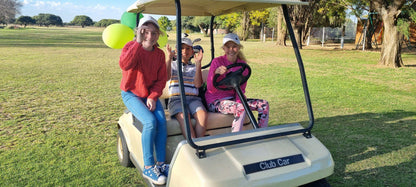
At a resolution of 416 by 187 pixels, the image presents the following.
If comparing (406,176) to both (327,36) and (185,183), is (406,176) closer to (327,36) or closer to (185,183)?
(185,183)

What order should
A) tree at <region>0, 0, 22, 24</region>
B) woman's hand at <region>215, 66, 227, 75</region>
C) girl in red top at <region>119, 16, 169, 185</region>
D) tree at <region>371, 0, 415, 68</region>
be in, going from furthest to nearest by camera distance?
tree at <region>0, 0, 22, 24</region>, tree at <region>371, 0, 415, 68</region>, woman's hand at <region>215, 66, 227, 75</region>, girl in red top at <region>119, 16, 169, 185</region>

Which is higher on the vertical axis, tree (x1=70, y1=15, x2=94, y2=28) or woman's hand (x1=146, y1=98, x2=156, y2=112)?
tree (x1=70, y1=15, x2=94, y2=28)

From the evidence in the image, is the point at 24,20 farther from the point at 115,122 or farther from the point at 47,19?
the point at 115,122

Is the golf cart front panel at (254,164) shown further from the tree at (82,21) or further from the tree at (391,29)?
the tree at (82,21)

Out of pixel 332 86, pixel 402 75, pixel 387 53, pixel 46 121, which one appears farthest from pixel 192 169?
pixel 387 53

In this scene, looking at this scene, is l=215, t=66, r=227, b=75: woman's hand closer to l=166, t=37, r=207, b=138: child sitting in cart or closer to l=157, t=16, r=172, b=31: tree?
l=166, t=37, r=207, b=138: child sitting in cart

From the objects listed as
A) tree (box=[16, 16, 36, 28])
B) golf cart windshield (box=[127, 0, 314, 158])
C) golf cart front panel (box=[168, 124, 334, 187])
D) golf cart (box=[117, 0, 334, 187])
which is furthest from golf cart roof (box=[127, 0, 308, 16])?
tree (box=[16, 16, 36, 28])

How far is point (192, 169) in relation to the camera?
6.29 feet

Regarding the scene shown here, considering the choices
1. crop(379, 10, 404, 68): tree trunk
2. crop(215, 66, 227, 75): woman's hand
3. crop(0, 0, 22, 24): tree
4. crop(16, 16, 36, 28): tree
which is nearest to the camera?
crop(215, 66, 227, 75): woman's hand

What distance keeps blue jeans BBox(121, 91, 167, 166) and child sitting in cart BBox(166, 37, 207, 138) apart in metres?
0.23

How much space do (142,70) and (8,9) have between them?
87829mm

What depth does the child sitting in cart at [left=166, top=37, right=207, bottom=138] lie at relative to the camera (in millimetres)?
2877

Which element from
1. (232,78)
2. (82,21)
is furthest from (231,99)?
(82,21)

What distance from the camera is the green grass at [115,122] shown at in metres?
3.17
